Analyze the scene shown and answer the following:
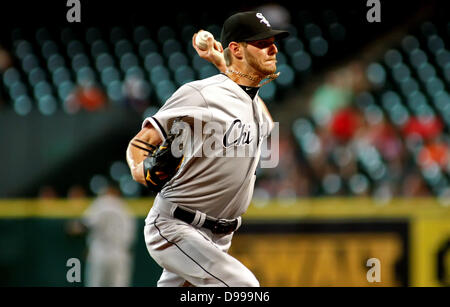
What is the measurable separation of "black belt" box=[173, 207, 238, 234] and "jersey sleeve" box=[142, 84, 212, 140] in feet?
1.18

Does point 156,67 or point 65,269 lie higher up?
point 156,67

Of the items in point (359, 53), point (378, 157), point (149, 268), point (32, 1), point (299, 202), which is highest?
point (32, 1)

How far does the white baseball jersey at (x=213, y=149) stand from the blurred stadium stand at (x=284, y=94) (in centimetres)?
417

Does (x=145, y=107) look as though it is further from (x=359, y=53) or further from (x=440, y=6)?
(x=440, y=6)

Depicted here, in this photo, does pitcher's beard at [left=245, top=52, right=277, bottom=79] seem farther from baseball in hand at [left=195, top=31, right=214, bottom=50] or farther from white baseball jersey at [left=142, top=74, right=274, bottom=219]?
baseball in hand at [left=195, top=31, right=214, bottom=50]

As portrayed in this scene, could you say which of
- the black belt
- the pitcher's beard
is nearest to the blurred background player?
the black belt

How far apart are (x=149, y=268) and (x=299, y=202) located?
7.37 feet

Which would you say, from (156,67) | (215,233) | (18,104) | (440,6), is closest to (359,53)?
(440,6)

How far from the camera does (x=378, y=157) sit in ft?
25.8

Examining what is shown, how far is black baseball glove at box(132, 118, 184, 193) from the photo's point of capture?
118 inches

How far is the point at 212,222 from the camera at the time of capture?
3.24m

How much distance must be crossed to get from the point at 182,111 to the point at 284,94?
6410mm

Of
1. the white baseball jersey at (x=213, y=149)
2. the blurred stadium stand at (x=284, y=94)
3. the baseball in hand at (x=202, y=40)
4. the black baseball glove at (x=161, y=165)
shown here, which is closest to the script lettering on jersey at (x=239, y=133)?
the white baseball jersey at (x=213, y=149)

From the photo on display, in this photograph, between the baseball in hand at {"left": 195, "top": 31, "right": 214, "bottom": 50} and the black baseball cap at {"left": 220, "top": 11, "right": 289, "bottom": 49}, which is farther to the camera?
the baseball in hand at {"left": 195, "top": 31, "right": 214, "bottom": 50}
